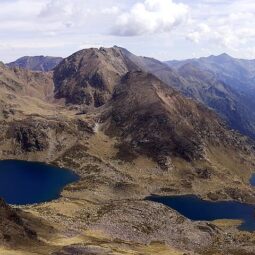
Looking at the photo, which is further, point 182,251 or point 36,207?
point 36,207

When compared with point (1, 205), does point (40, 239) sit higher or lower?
lower

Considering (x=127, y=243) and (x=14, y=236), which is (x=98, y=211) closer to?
(x=127, y=243)

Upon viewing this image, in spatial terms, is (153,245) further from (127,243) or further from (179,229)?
(179,229)

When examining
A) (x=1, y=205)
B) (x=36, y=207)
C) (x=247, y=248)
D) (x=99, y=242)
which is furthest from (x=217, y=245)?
(x=1, y=205)

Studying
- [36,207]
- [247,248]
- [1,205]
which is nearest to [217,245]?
[247,248]

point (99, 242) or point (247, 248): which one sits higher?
point (99, 242)

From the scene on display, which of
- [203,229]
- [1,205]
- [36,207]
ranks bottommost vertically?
[203,229]

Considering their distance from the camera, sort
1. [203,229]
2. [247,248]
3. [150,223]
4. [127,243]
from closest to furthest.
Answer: [127,243]
[247,248]
[150,223]
[203,229]

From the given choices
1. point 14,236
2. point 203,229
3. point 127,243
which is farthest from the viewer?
point 203,229

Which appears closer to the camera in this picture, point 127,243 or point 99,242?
point 99,242
